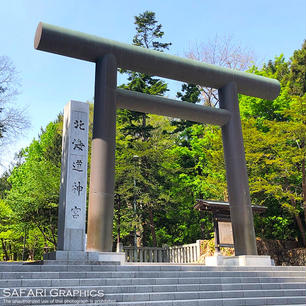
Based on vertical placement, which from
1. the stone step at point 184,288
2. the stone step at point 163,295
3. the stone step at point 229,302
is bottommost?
the stone step at point 229,302

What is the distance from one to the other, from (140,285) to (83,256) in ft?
7.05

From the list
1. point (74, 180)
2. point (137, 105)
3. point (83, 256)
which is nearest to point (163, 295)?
point (83, 256)

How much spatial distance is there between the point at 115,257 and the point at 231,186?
4.48m

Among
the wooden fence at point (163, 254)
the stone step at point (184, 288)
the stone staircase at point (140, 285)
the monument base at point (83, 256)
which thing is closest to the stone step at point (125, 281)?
the stone staircase at point (140, 285)

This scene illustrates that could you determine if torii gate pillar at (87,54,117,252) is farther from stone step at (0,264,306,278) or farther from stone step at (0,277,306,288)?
stone step at (0,277,306,288)

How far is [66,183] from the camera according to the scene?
8875mm

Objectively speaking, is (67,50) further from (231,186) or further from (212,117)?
(231,186)

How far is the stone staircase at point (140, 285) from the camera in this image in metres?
5.87

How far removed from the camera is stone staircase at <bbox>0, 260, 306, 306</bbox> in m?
5.87

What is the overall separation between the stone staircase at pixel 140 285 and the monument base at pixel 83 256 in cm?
30

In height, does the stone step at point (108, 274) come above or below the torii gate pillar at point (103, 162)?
below

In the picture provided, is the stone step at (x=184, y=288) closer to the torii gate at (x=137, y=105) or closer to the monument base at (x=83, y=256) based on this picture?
the monument base at (x=83, y=256)

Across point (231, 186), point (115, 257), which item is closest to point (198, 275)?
point (115, 257)

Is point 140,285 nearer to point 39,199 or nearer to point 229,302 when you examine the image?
point 229,302
